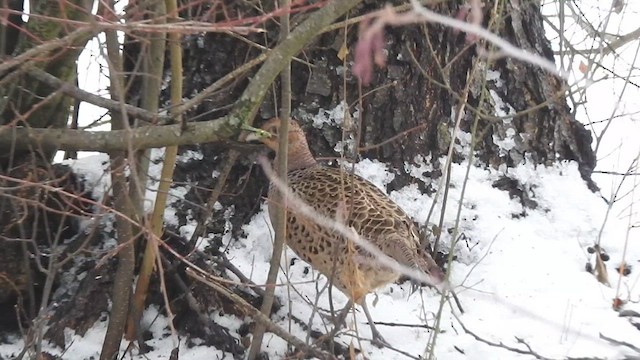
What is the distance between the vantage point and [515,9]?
4.34 metres

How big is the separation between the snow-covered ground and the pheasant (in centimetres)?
15

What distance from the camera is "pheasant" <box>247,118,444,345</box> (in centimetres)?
316

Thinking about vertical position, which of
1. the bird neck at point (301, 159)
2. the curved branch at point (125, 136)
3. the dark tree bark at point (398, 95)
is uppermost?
the dark tree bark at point (398, 95)

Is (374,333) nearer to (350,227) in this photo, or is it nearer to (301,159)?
(350,227)

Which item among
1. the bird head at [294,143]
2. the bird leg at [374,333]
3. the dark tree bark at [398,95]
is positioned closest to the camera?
the bird leg at [374,333]

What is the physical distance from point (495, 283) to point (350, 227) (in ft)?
3.22

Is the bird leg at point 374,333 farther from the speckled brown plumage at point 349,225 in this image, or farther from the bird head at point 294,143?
the bird head at point 294,143

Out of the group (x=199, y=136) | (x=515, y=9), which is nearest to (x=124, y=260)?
(x=199, y=136)

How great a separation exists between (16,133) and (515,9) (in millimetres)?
2695

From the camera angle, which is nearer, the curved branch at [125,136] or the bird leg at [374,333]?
the curved branch at [125,136]

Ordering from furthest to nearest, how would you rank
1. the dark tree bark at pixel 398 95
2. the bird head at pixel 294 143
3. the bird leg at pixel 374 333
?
the dark tree bark at pixel 398 95
the bird head at pixel 294 143
the bird leg at pixel 374 333

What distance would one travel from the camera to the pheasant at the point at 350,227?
316cm

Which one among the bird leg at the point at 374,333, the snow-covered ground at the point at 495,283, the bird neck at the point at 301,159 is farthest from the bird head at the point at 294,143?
the bird leg at the point at 374,333

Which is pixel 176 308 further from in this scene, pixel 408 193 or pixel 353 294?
pixel 408 193
